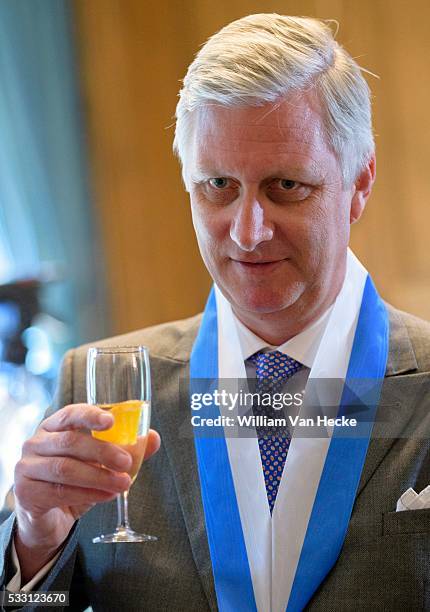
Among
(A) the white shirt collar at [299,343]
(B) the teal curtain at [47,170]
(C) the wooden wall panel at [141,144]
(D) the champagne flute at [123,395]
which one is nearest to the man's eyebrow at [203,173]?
(A) the white shirt collar at [299,343]

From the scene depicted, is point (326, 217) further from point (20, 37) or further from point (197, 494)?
point (20, 37)

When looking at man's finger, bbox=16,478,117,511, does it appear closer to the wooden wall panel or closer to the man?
the man

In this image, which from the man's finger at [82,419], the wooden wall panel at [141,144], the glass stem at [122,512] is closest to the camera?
the man's finger at [82,419]

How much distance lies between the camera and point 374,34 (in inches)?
172

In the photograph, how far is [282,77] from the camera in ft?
5.57

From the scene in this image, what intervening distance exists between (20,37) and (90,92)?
45 cm

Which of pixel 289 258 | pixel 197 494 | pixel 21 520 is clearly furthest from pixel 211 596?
pixel 289 258

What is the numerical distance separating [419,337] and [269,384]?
32cm

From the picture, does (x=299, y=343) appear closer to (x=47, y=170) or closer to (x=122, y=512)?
(x=122, y=512)

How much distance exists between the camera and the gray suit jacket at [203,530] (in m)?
1.60

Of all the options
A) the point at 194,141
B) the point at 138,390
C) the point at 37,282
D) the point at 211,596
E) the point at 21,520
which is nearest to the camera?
the point at 138,390

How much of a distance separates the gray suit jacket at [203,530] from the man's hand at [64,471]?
Answer: 105 millimetres

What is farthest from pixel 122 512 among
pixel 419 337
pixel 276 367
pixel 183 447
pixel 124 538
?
pixel 419 337

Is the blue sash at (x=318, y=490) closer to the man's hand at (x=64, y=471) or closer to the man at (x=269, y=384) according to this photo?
the man at (x=269, y=384)
